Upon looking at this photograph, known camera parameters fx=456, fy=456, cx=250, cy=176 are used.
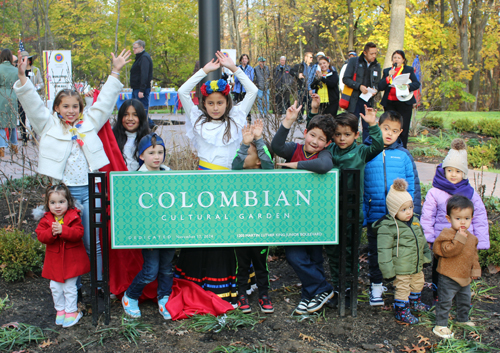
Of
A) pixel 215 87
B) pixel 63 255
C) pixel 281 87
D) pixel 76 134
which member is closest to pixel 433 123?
pixel 281 87

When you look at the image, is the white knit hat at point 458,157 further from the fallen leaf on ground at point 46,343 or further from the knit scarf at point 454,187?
the fallen leaf on ground at point 46,343

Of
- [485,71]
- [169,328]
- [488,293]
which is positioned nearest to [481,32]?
[485,71]

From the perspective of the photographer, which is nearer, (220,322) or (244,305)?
(220,322)

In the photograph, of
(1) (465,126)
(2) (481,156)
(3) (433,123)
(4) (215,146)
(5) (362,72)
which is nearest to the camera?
(4) (215,146)

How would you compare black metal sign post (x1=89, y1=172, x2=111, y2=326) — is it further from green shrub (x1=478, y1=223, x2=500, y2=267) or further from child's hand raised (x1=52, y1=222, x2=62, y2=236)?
green shrub (x1=478, y1=223, x2=500, y2=267)

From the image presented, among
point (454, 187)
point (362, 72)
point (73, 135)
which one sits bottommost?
point (454, 187)

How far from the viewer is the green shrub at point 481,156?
8711mm

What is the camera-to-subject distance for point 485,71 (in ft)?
109

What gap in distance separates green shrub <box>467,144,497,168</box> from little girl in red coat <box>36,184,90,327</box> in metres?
7.71

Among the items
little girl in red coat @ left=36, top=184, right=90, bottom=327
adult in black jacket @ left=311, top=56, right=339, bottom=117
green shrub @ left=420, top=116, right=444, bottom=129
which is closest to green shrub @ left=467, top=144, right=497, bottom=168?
adult in black jacket @ left=311, top=56, right=339, bottom=117

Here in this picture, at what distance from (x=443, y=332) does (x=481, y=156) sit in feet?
22.3

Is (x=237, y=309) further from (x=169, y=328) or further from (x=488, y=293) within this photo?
(x=488, y=293)

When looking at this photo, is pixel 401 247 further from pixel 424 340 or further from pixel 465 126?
pixel 465 126

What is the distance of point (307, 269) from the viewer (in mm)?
3521
